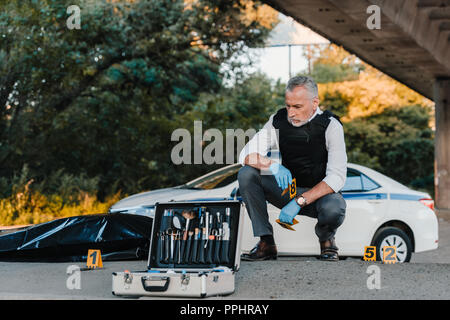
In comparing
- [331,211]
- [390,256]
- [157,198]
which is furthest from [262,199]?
[157,198]

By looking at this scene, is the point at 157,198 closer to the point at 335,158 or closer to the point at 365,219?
the point at 365,219

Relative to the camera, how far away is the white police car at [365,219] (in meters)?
8.29

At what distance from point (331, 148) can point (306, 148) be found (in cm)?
23

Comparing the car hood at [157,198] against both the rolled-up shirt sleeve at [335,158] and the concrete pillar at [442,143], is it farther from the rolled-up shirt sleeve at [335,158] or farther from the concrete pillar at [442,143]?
the concrete pillar at [442,143]

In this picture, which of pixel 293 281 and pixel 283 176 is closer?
pixel 293 281

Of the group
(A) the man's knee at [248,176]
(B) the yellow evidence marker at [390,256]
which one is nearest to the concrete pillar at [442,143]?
(B) the yellow evidence marker at [390,256]

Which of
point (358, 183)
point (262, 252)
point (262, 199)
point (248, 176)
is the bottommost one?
point (262, 252)

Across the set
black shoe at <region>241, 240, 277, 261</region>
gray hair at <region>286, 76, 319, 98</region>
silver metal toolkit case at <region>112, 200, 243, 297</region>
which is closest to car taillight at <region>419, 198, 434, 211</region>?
black shoe at <region>241, 240, 277, 261</region>

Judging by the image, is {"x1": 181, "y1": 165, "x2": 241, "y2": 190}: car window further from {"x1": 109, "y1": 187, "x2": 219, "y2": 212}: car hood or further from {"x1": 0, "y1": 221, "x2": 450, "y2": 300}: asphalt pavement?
{"x1": 0, "y1": 221, "x2": 450, "y2": 300}: asphalt pavement

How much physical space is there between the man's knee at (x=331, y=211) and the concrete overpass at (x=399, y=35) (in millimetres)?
6534

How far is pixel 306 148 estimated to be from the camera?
628 cm

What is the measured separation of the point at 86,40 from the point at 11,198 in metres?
4.84

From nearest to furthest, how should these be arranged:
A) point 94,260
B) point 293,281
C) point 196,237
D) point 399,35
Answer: point 293,281
point 196,237
point 94,260
point 399,35

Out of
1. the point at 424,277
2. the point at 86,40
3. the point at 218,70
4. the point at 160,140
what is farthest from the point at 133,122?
the point at 424,277
